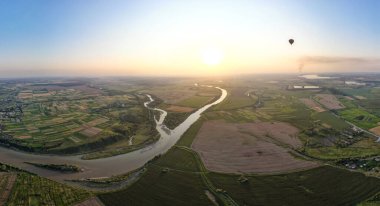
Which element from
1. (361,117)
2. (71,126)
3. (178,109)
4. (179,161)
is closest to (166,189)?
(179,161)

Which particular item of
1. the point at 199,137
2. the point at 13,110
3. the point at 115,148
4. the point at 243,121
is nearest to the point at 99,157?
the point at 115,148

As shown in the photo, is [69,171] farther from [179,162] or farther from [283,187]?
[283,187]

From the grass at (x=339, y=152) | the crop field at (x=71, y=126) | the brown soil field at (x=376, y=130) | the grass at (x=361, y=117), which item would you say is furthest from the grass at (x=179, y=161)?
the grass at (x=361, y=117)

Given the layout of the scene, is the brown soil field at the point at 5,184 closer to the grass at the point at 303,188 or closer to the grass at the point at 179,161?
the grass at the point at 179,161

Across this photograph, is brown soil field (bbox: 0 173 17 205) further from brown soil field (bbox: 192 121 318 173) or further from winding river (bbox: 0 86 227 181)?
brown soil field (bbox: 192 121 318 173)

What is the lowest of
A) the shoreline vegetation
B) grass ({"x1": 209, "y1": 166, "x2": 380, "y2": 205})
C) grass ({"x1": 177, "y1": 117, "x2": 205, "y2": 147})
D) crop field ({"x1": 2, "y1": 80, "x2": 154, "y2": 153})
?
grass ({"x1": 209, "y1": 166, "x2": 380, "y2": 205})

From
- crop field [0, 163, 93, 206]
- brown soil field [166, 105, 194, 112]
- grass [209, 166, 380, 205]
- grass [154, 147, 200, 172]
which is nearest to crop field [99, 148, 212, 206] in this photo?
grass [154, 147, 200, 172]

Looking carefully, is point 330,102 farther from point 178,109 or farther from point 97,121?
point 97,121
